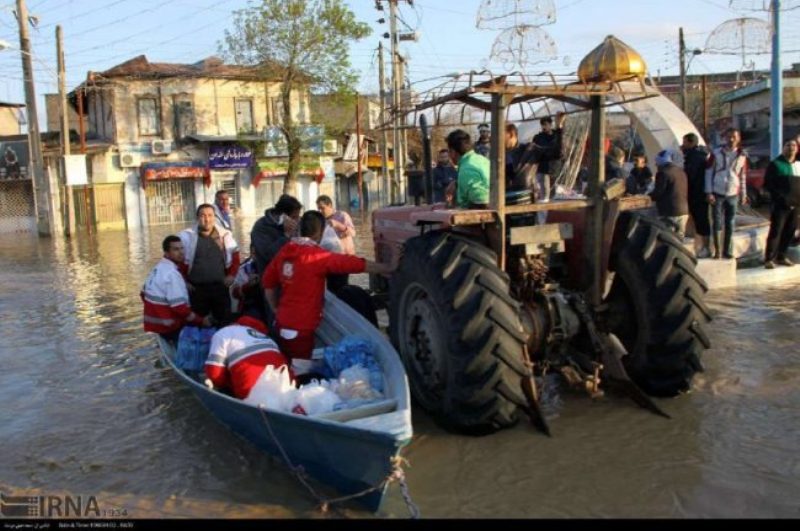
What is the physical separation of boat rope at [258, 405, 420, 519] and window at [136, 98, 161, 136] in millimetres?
31447

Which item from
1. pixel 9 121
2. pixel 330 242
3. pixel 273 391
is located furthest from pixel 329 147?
pixel 273 391

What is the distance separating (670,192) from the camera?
951 centimetres

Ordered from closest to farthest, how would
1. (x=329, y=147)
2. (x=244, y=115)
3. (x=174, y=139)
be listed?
(x=174, y=139) < (x=244, y=115) < (x=329, y=147)

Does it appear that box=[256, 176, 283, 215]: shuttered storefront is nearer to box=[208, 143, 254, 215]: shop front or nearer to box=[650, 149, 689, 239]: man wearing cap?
box=[208, 143, 254, 215]: shop front

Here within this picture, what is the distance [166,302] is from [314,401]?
265cm

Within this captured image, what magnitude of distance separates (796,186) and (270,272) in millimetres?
7404

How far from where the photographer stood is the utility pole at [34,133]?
82.8ft

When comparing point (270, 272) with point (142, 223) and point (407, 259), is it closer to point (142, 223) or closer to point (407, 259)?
point (407, 259)

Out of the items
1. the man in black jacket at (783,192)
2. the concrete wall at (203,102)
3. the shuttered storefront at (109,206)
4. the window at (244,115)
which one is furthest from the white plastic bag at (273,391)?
the window at (244,115)

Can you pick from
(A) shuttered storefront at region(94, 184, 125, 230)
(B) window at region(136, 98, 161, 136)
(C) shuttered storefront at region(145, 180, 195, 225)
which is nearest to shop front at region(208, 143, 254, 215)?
(C) shuttered storefront at region(145, 180, 195, 225)

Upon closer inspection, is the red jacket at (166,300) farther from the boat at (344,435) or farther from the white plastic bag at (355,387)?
the white plastic bag at (355,387)

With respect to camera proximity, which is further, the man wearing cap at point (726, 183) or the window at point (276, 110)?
→ the window at point (276, 110)

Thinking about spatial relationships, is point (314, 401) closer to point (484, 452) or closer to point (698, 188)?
point (484, 452)

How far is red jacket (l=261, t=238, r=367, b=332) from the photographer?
560 centimetres
